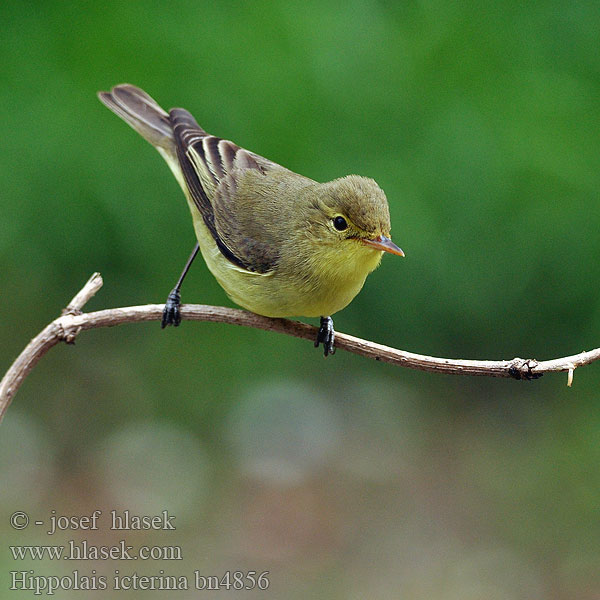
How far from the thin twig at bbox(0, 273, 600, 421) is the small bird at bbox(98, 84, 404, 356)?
140mm

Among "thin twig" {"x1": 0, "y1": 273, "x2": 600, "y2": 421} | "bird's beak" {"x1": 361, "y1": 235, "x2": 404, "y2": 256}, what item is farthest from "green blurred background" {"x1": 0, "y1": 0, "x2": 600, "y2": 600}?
"thin twig" {"x1": 0, "y1": 273, "x2": 600, "y2": 421}

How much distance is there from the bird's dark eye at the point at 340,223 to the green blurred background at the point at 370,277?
232 cm

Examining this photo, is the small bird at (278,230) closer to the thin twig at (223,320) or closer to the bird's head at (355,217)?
the bird's head at (355,217)

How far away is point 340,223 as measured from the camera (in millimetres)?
3832

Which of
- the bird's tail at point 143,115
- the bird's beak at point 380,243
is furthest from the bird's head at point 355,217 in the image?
the bird's tail at point 143,115

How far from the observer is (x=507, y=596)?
6.05 metres

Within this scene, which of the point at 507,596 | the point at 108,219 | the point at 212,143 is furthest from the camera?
the point at 108,219

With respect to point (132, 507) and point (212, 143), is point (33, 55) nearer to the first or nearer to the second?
point (212, 143)

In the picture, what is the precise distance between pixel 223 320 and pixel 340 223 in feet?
2.15

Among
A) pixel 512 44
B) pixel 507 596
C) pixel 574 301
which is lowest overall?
pixel 507 596

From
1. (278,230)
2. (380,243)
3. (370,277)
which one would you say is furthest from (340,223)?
(370,277)

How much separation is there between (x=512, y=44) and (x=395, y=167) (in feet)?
4.08

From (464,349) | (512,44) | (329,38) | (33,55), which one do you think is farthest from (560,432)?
(33,55)

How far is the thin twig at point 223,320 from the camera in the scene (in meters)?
3.03
